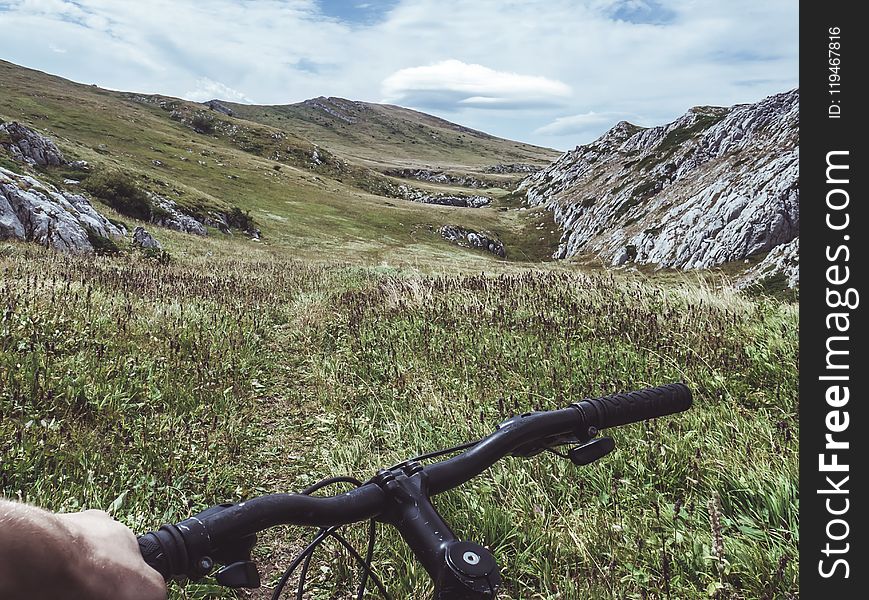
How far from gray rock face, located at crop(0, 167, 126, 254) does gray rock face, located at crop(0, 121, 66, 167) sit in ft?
75.3

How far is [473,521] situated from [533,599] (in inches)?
28.3

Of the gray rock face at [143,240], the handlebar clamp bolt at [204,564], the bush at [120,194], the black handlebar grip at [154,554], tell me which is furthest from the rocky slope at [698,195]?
the bush at [120,194]

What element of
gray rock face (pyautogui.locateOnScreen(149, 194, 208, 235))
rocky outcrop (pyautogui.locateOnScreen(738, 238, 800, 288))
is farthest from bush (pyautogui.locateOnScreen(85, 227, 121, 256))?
rocky outcrop (pyautogui.locateOnScreen(738, 238, 800, 288))

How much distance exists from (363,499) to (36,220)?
24.8 meters

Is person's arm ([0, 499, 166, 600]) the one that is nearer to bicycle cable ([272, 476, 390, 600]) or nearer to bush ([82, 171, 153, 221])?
bicycle cable ([272, 476, 390, 600])

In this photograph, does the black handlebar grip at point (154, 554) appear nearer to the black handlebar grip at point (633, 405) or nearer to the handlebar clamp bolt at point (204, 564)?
the handlebar clamp bolt at point (204, 564)

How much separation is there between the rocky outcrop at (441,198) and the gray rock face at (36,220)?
98948 millimetres

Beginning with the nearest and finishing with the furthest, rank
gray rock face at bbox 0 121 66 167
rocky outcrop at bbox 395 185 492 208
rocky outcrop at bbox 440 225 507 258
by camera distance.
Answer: gray rock face at bbox 0 121 66 167 < rocky outcrop at bbox 440 225 507 258 < rocky outcrop at bbox 395 185 492 208

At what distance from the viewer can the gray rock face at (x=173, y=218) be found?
40.3m

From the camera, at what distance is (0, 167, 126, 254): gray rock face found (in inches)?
772
